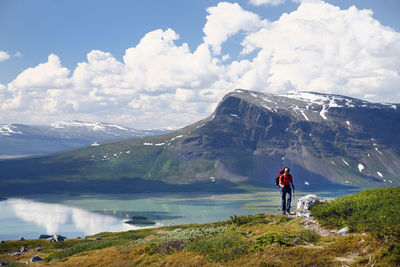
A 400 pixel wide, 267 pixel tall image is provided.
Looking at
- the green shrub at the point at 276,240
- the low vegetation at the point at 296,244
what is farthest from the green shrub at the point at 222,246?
the green shrub at the point at 276,240

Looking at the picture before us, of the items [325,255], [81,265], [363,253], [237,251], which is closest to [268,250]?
[237,251]

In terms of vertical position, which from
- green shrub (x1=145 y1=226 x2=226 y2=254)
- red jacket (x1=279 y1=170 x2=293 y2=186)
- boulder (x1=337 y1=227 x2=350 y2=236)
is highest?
red jacket (x1=279 y1=170 x2=293 y2=186)

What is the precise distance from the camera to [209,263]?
21.5 m

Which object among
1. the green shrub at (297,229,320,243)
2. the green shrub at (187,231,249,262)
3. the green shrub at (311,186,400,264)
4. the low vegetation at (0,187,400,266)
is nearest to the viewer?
the green shrub at (311,186,400,264)

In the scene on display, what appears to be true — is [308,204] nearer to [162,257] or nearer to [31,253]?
[162,257]

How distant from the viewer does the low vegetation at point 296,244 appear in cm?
1886

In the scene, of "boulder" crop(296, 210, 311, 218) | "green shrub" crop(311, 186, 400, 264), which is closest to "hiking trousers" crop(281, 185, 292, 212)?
"boulder" crop(296, 210, 311, 218)

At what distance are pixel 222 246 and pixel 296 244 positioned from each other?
4.93 meters

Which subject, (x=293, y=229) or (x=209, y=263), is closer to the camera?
(x=209, y=263)

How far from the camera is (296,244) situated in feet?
72.2

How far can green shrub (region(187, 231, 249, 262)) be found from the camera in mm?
22109

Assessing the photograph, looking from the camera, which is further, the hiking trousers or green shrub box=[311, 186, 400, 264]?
the hiking trousers

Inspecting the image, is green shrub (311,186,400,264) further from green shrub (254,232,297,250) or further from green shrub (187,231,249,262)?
green shrub (187,231,249,262)

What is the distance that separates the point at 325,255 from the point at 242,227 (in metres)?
12.4
